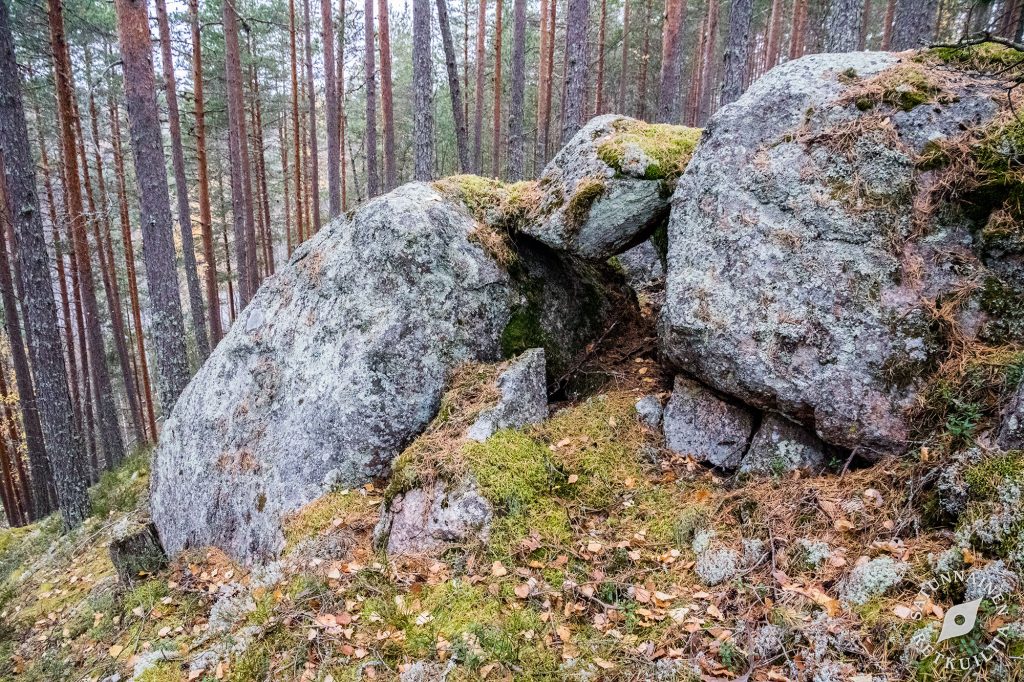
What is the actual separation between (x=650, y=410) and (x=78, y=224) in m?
14.5

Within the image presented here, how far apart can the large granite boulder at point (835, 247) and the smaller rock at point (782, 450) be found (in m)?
0.15

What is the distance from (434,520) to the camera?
387 centimetres

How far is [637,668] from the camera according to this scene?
9.20 ft

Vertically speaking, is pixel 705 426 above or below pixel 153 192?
below

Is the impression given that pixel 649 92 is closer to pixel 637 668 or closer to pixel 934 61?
pixel 934 61

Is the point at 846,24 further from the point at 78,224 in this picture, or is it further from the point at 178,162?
the point at 78,224

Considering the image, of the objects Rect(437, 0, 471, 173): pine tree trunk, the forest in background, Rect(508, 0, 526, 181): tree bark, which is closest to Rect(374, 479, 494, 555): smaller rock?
the forest in background

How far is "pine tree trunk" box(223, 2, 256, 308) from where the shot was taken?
13.4m

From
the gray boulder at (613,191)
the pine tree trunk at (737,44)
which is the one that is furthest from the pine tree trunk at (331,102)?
the gray boulder at (613,191)

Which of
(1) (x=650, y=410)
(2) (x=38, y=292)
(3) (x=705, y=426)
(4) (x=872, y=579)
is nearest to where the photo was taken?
(4) (x=872, y=579)

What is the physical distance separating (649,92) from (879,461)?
85.5 ft

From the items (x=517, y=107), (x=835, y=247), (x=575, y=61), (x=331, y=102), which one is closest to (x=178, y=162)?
(x=331, y=102)

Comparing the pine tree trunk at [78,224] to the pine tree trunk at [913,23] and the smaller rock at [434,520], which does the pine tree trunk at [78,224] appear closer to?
the smaller rock at [434,520]

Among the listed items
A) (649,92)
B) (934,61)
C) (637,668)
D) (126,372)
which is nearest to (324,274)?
(637,668)
